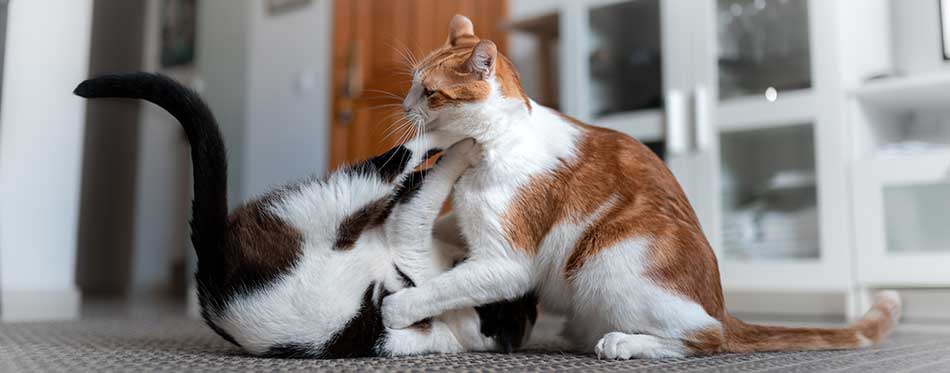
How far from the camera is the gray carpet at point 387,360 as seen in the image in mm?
891

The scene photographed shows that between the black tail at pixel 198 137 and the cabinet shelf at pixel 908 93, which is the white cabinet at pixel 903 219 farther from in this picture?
the black tail at pixel 198 137

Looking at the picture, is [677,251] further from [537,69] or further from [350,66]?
[350,66]

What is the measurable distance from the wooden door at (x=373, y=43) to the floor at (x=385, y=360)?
6.02ft

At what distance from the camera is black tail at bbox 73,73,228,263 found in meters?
0.88

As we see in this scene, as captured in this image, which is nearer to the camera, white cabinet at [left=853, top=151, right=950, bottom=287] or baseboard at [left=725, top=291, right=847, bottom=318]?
white cabinet at [left=853, top=151, right=950, bottom=287]

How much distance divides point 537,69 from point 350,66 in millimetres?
879

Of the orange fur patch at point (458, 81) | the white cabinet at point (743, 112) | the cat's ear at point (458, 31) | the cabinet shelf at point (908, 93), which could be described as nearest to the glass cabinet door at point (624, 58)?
the white cabinet at point (743, 112)

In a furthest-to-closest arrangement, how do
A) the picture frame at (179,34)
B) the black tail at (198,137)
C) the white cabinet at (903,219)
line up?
the picture frame at (179,34) < the white cabinet at (903,219) < the black tail at (198,137)

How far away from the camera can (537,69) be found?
299 cm

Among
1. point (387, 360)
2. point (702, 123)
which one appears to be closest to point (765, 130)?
point (702, 123)

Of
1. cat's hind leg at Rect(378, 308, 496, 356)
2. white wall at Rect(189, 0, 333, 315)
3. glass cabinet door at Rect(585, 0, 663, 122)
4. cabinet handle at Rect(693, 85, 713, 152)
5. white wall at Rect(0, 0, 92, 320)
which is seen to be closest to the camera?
cat's hind leg at Rect(378, 308, 496, 356)

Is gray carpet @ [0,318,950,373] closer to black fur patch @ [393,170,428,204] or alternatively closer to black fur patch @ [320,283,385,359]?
black fur patch @ [320,283,385,359]

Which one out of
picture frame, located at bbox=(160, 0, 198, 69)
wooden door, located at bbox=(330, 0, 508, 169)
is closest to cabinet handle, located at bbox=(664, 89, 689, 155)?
wooden door, located at bbox=(330, 0, 508, 169)

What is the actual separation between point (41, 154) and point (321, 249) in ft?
5.91
